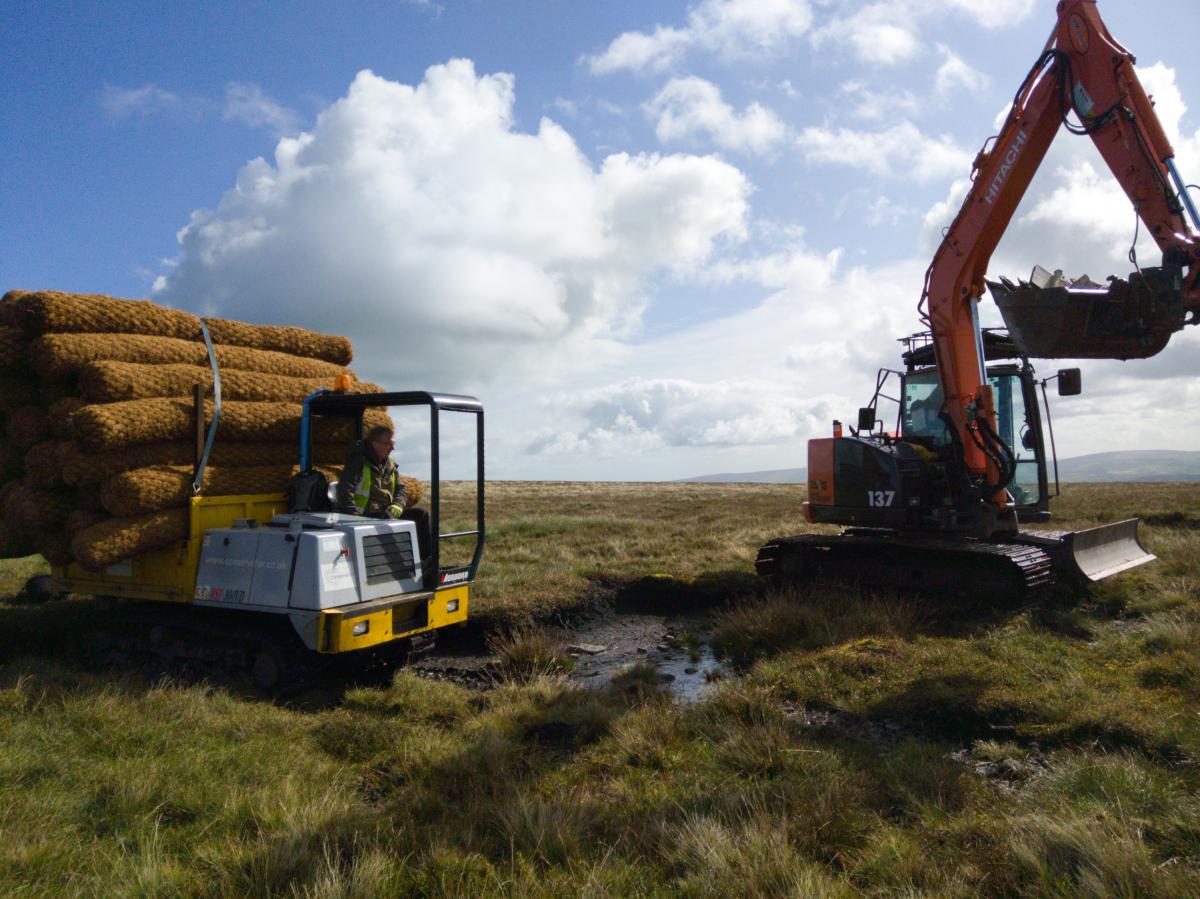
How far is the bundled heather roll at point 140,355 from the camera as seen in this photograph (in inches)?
281

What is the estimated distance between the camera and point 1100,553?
1090 centimetres

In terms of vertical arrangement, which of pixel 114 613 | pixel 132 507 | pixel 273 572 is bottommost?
pixel 114 613

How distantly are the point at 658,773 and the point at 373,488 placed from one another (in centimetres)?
428

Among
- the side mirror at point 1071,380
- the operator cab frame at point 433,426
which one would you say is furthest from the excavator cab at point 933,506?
the operator cab frame at point 433,426

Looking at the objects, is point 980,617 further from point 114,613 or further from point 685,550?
point 114,613

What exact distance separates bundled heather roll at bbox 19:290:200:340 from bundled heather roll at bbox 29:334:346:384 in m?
0.12

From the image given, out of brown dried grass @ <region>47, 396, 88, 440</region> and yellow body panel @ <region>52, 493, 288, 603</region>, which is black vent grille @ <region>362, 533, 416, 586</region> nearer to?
yellow body panel @ <region>52, 493, 288, 603</region>

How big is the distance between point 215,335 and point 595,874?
281 inches

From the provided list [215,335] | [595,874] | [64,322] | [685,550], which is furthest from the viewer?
[685,550]

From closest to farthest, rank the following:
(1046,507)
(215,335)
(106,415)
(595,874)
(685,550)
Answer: (595,874) < (106,415) < (215,335) < (1046,507) < (685,550)

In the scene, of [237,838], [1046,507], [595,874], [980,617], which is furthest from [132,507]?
[1046,507]

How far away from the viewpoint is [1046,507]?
1143cm

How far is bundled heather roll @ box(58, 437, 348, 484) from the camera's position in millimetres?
7070

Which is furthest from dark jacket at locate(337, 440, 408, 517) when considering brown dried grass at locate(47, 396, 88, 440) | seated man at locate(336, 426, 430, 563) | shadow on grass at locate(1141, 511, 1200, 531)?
shadow on grass at locate(1141, 511, 1200, 531)
